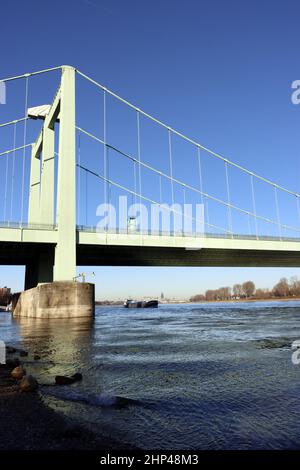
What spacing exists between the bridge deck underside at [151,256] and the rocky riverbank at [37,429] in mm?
35639

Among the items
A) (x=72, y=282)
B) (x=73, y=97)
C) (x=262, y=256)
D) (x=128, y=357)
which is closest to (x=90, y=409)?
(x=128, y=357)

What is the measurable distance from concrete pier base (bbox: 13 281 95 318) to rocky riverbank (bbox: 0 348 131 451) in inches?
1179

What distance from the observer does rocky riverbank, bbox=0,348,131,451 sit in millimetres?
4602

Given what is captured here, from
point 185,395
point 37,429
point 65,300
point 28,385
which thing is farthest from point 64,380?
point 65,300

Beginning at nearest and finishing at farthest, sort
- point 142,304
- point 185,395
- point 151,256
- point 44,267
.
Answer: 1. point 185,395
2. point 44,267
3. point 151,256
4. point 142,304

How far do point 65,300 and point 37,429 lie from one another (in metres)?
32.4

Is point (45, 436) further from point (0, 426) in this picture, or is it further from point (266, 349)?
point (266, 349)

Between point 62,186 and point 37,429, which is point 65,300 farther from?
Answer: point 37,429

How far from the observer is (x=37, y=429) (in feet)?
17.1

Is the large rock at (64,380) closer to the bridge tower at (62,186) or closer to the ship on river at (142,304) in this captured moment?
the bridge tower at (62,186)

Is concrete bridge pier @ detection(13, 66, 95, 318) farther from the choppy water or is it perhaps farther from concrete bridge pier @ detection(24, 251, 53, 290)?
the choppy water

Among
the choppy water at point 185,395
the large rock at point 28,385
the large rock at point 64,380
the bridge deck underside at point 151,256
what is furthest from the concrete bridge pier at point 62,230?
the large rock at point 28,385

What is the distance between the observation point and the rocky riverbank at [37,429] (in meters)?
4.60

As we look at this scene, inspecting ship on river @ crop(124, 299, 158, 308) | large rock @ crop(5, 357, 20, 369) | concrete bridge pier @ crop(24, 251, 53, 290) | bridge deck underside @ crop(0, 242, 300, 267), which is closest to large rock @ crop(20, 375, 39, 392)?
large rock @ crop(5, 357, 20, 369)
